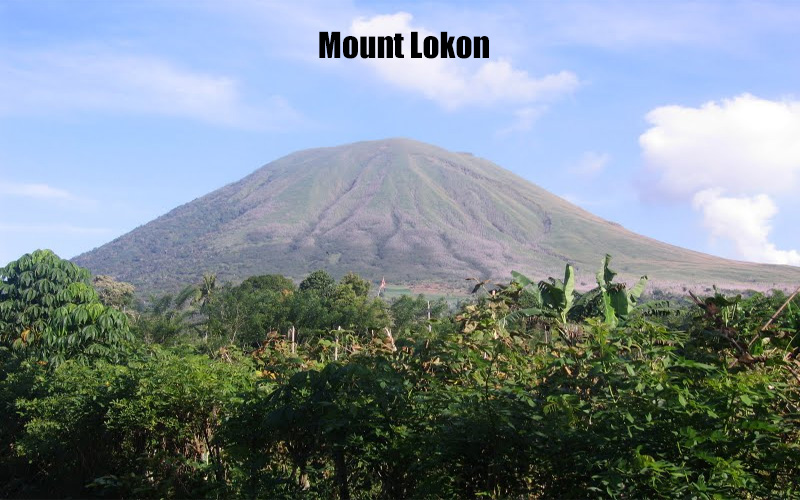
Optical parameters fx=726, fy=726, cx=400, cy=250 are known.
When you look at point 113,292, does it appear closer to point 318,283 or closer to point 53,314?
point 318,283

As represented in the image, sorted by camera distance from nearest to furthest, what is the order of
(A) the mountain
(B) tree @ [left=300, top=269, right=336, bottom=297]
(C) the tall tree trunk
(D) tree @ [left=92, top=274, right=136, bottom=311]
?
(C) the tall tree trunk → (B) tree @ [left=300, top=269, right=336, bottom=297] → (D) tree @ [left=92, top=274, right=136, bottom=311] → (A) the mountain

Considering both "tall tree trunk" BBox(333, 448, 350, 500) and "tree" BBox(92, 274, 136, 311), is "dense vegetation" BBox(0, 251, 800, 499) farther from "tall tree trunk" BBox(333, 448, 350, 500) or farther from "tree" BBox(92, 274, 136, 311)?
"tree" BBox(92, 274, 136, 311)

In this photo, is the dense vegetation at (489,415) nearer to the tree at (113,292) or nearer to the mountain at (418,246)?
the tree at (113,292)

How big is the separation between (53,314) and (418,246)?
482 feet

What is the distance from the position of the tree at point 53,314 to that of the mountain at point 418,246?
11793 centimetres

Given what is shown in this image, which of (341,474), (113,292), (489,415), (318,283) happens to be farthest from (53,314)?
(113,292)

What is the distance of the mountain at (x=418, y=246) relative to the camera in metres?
141

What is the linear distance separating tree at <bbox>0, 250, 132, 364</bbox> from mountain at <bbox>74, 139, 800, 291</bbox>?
117928mm

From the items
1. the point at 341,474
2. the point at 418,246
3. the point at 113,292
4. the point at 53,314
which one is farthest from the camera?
the point at 418,246

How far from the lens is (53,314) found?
10.0 metres

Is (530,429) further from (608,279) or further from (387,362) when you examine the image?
(608,279)

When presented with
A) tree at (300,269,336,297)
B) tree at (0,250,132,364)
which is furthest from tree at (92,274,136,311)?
tree at (0,250,132,364)

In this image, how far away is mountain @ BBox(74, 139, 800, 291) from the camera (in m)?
141

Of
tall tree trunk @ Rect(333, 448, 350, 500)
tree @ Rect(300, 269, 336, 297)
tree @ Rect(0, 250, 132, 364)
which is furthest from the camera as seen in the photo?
tree @ Rect(300, 269, 336, 297)
